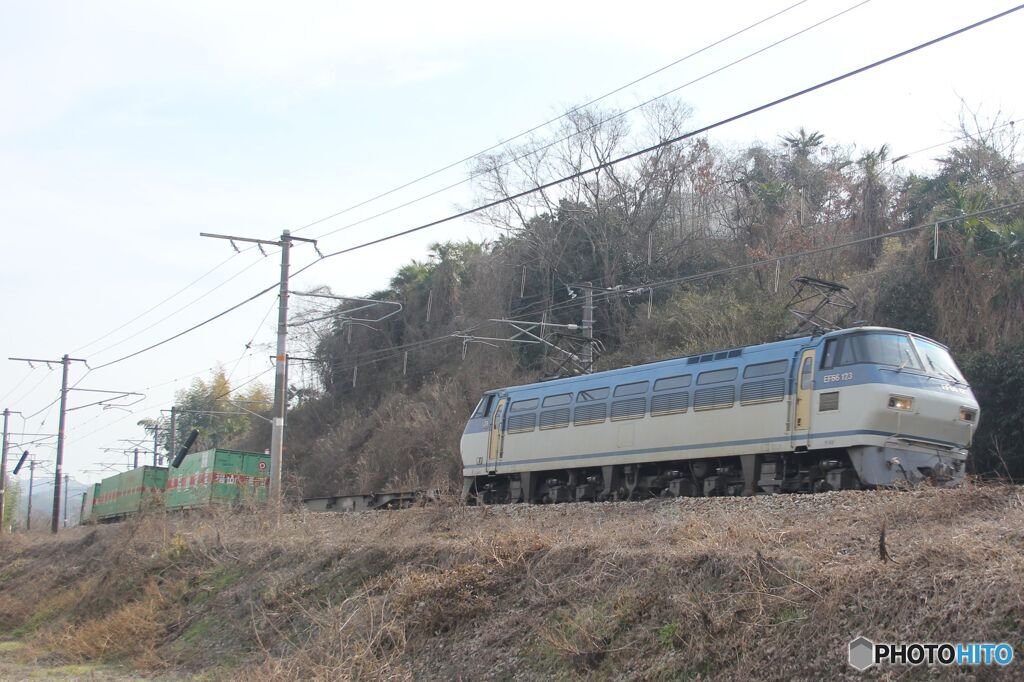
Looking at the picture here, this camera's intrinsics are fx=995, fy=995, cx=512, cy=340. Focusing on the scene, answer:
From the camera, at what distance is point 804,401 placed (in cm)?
1644

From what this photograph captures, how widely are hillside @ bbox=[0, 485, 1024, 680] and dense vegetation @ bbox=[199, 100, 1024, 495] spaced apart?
12056 mm

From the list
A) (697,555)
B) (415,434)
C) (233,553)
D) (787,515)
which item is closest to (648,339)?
(415,434)

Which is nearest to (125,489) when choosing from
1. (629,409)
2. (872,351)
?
(629,409)

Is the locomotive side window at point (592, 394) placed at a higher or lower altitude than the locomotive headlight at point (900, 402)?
higher

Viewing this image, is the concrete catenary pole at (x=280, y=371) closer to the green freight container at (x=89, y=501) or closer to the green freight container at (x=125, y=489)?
the green freight container at (x=125, y=489)

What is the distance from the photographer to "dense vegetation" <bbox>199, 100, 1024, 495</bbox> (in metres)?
26.5

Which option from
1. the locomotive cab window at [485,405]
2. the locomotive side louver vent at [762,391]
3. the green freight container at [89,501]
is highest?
the locomotive cab window at [485,405]

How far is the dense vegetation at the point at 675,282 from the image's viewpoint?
86.9ft

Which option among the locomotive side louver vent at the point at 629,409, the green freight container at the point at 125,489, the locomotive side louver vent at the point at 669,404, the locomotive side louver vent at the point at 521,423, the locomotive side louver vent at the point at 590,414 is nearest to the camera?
the locomotive side louver vent at the point at 669,404

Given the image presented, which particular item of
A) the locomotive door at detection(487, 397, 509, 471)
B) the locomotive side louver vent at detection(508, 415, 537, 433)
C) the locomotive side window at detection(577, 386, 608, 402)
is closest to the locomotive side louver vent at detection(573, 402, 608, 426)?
the locomotive side window at detection(577, 386, 608, 402)

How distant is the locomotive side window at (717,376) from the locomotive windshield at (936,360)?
123 inches

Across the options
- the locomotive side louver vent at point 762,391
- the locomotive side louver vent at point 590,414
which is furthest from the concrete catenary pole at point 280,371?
the locomotive side louver vent at point 762,391

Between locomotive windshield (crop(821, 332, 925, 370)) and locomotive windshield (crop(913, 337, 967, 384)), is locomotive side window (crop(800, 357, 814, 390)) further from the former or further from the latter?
locomotive windshield (crop(913, 337, 967, 384))

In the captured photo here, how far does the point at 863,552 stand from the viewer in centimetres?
938
